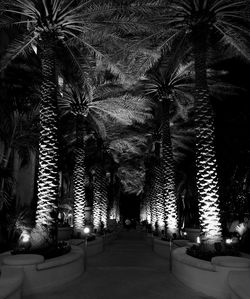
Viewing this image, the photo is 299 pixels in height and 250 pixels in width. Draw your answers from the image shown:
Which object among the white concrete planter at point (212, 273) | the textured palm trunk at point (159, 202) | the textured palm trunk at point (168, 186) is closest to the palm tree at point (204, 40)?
the white concrete planter at point (212, 273)

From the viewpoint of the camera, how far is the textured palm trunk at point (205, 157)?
1077 cm

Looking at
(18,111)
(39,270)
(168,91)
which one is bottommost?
(39,270)

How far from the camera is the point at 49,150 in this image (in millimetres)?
11781

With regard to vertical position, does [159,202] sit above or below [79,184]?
below

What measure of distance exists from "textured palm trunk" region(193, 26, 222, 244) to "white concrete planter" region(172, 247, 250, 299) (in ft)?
5.55

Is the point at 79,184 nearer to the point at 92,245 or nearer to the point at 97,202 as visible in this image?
the point at 92,245

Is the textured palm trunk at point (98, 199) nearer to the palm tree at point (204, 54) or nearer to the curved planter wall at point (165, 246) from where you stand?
the curved planter wall at point (165, 246)

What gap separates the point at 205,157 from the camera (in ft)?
37.5

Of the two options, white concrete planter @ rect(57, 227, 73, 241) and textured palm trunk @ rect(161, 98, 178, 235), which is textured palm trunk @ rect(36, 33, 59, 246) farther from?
white concrete planter @ rect(57, 227, 73, 241)

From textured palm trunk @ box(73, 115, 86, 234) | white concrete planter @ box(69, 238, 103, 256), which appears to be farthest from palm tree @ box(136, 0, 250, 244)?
textured palm trunk @ box(73, 115, 86, 234)

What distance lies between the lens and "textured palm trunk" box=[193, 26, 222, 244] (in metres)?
10.8

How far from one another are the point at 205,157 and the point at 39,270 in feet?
21.6

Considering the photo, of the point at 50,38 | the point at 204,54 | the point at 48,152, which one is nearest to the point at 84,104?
the point at 50,38

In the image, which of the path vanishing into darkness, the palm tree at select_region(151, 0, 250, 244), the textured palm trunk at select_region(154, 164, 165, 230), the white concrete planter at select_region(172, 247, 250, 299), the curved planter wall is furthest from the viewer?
the textured palm trunk at select_region(154, 164, 165, 230)
